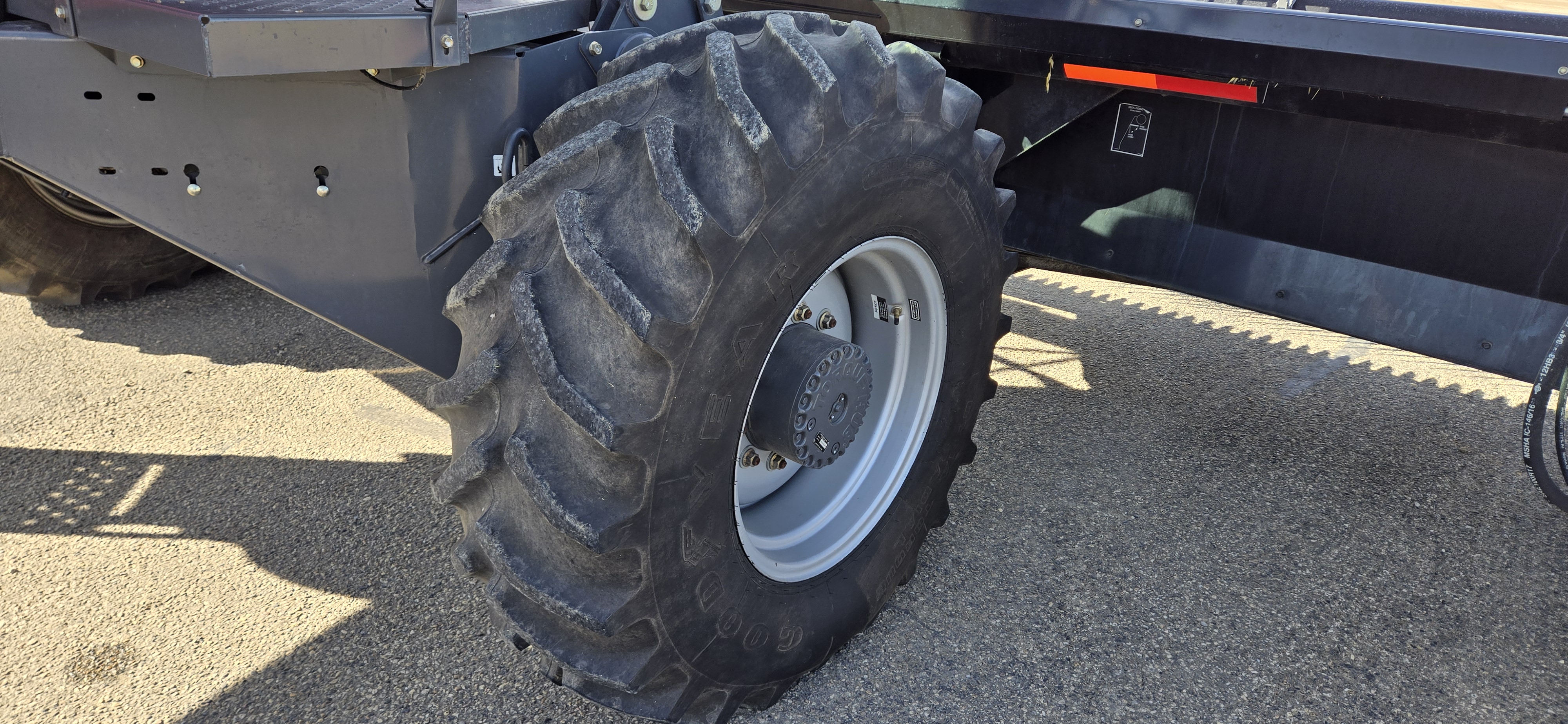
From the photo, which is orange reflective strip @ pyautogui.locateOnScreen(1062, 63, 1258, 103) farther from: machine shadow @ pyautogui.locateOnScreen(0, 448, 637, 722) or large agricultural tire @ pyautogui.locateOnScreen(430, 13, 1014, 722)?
machine shadow @ pyautogui.locateOnScreen(0, 448, 637, 722)

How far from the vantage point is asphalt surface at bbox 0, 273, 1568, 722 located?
7.13ft

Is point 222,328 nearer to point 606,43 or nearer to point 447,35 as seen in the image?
point 606,43

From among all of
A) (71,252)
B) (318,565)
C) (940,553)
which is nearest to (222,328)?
(71,252)

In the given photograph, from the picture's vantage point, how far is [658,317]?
1.48 m

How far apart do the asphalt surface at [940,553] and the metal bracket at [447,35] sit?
4.21ft

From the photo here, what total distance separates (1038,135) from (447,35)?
1.67 m

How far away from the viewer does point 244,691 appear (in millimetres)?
2082

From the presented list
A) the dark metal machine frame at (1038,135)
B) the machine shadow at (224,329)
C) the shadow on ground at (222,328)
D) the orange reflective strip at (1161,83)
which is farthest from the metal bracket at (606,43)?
the shadow on ground at (222,328)

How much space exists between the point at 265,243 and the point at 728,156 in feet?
2.82

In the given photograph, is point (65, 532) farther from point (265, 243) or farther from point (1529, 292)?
point (1529, 292)

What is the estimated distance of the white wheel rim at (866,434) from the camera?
86.2 inches

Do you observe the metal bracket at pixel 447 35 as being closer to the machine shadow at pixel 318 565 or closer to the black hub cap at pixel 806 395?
the black hub cap at pixel 806 395

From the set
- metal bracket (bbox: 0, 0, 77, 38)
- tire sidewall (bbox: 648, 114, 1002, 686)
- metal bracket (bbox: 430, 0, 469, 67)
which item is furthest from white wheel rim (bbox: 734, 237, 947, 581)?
metal bracket (bbox: 0, 0, 77, 38)

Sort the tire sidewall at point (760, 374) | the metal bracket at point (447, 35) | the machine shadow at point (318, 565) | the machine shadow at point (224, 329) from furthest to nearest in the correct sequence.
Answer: the machine shadow at point (224, 329), the machine shadow at point (318, 565), the tire sidewall at point (760, 374), the metal bracket at point (447, 35)
